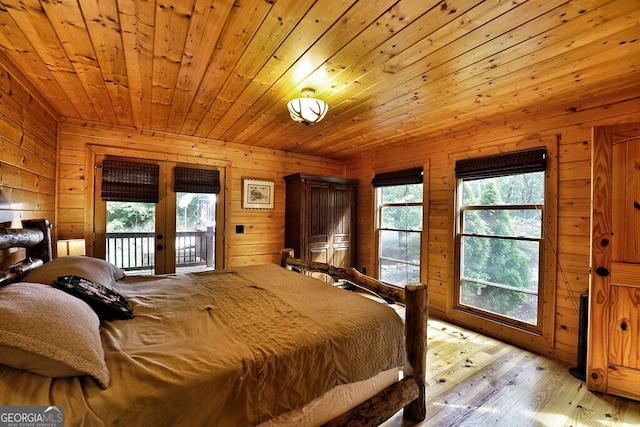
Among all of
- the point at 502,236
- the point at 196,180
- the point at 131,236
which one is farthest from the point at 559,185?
the point at 131,236

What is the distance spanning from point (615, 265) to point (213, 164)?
176 inches

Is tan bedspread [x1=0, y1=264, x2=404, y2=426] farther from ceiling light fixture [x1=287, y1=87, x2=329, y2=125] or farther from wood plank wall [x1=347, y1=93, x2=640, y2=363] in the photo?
wood plank wall [x1=347, y1=93, x2=640, y2=363]

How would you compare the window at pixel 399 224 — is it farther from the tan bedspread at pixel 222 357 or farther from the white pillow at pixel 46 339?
the white pillow at pixel 46 339

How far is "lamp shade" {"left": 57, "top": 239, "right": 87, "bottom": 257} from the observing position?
281 cm

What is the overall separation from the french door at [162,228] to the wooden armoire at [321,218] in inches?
42.8

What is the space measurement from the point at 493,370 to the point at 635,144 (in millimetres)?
2124

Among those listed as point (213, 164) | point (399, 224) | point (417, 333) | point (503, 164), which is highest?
point (213, 164)

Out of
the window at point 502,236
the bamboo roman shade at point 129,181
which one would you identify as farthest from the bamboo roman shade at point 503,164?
the bamboo roman shade at point 129,181

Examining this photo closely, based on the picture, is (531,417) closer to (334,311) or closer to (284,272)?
(334,311)

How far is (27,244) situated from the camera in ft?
6.60

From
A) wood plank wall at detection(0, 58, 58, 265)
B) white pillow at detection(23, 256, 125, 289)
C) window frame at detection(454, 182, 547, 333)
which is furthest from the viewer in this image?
Answer: window frame at detection(454, 182, 547, 333)

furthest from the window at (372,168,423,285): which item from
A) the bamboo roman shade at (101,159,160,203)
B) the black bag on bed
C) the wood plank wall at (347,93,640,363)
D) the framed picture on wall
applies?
the black bag on bed

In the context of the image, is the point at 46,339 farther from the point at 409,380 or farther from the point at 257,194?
the point at 257,194

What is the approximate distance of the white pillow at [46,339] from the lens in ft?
3.01
